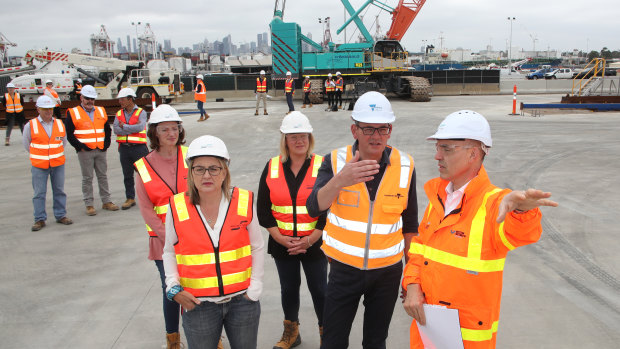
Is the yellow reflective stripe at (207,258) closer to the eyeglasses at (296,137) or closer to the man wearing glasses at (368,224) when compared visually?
the man wearing glasses at (368,224)

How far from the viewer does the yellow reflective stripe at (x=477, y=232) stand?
198 centimetres

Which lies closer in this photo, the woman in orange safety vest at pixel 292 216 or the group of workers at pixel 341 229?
the group of workers at pixel 341 229

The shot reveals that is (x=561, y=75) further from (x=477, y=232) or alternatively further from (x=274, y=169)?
(x=477, y=232)

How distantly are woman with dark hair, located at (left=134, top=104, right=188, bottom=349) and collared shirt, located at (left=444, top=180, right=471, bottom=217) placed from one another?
2.04 meters

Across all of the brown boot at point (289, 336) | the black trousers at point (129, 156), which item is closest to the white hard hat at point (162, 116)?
the brown boot at point (289, 336)

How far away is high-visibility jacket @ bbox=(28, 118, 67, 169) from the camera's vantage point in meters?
6.39

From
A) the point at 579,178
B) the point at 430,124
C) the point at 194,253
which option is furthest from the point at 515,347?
the point at 430,124

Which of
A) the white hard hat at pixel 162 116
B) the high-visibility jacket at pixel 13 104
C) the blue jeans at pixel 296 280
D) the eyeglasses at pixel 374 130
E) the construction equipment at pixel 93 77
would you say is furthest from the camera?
the construction equipment at pixel 93 77

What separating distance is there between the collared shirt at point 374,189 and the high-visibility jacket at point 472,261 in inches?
22.0

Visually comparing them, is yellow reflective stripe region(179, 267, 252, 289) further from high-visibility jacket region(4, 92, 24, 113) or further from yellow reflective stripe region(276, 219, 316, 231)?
high-visibility jacket region(4, 92, 24, 113)

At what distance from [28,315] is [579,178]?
849cm

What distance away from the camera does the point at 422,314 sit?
7.11 ft

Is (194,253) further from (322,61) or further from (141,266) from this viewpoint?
(322,61)

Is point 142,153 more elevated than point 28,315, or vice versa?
point 142,153
